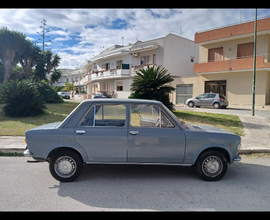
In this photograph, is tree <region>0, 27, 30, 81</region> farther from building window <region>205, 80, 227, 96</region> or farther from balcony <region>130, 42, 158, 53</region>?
building window <region>205, 80, 227, 96</region>

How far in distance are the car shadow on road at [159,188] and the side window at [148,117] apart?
114 cm

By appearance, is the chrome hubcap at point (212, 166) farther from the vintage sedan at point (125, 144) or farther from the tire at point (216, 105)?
the tire at point (216, 105)

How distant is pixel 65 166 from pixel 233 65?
21.7m

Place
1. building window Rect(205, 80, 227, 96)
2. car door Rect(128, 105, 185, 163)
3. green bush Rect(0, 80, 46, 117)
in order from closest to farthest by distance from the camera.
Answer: car door Rect(128, 105, 185, 163)
green bush Rect(0, 80, 46, 117)
building window Rect(205, 80, 227, 96)

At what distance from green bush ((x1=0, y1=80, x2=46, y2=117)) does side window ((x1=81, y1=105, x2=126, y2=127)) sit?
31.3ft

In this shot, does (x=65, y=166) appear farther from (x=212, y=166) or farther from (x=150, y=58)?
(x=150, y=58)

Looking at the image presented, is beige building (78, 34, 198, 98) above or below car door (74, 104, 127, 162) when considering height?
above

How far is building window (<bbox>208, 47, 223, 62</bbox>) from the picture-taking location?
24281 mm

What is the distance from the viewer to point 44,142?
14.2 feet

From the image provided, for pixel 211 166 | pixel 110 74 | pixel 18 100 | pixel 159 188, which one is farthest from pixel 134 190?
pixel 110 74

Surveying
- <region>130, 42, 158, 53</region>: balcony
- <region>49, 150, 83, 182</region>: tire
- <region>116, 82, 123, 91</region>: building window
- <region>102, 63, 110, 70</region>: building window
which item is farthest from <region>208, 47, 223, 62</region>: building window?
<region>49, 150, 83, 182</region>: tire

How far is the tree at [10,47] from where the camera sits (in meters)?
27.5

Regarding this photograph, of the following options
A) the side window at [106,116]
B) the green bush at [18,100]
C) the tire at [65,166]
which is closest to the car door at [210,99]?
the green bush at [18,100]
